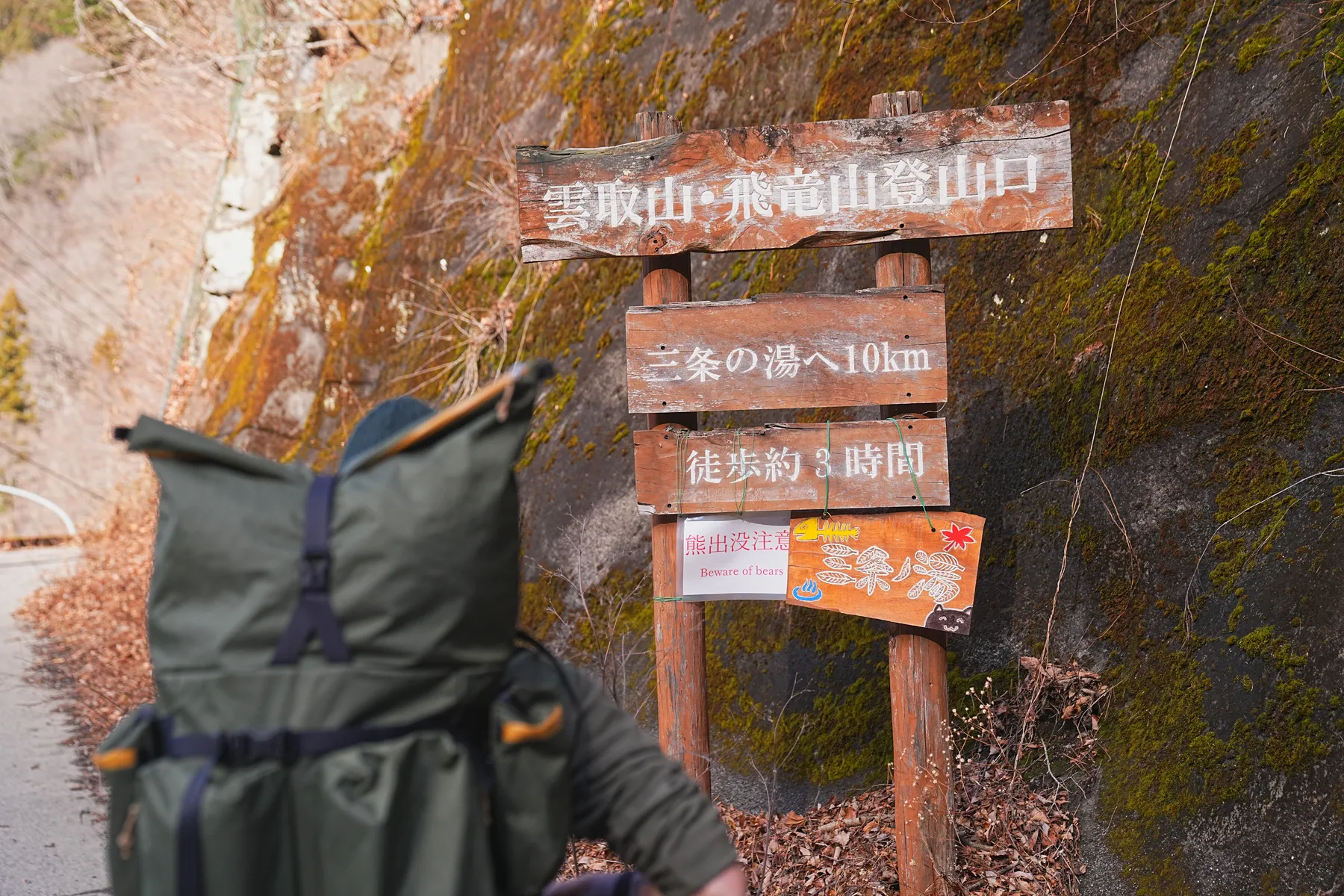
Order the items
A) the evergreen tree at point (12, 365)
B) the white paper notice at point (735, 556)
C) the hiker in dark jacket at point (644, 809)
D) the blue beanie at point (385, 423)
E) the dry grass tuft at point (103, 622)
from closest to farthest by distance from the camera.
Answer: the hiker in dark jacket at point (644, 809), the blue beanie at point (385, 423), the white paper notice at point (735, 556), the dry grass tuft at point (103, 622), the evergreen tree at point (12, 365)

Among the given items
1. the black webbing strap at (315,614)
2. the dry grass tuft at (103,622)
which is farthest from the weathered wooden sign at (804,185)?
the dry grass tuft at (103,622)

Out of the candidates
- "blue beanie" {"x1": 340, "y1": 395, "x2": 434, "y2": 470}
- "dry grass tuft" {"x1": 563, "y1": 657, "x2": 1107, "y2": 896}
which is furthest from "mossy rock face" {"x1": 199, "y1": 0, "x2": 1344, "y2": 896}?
"blue beanie" {"x1": 340, "y1": 395, "x2": 434, "y2": 470}

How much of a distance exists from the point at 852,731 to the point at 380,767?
361 centimetres

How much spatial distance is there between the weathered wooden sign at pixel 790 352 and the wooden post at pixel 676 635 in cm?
14

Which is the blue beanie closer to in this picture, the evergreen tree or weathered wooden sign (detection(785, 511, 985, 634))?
weathered wooden sign (detection(785, 511, 985, 634))

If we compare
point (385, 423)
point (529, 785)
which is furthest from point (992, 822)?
point (385, 423)

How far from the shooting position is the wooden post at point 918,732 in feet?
12.5

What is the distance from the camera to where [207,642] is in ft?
4.94

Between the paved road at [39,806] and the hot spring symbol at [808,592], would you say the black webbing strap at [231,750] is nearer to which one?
the hot spring symbol at [808,592]

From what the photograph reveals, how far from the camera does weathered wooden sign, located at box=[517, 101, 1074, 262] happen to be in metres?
3.67

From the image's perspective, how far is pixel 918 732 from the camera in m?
3.86

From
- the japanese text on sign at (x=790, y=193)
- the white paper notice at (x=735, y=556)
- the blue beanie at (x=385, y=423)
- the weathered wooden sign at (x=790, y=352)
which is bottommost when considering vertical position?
the white paper notice at (x=735, y=556)

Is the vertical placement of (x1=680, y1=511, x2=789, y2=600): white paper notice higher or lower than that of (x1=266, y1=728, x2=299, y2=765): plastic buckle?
higher

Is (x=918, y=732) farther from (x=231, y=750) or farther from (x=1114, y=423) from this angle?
(x=231, y=750)
